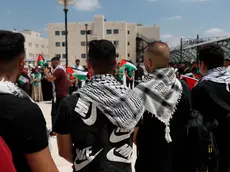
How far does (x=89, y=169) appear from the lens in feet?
5.94

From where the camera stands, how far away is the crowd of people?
1399 mm

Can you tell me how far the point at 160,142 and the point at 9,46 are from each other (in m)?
1.44

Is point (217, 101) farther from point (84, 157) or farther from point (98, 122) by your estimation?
point (84, 157)

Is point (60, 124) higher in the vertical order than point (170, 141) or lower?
higher

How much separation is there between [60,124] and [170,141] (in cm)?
98

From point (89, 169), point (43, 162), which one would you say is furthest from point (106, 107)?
point (43, 162)

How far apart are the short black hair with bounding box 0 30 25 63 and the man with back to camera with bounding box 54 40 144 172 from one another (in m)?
0.45

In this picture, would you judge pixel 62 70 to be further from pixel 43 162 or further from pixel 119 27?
pixel 119 27

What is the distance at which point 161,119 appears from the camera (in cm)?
227

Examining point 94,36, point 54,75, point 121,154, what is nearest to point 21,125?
point 121,154

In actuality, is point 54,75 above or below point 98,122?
above

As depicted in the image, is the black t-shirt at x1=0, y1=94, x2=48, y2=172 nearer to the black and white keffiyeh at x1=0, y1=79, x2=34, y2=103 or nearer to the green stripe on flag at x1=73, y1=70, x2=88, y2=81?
the black and white keffiyeh at x1=0, y1=79, x2=34, y2=103

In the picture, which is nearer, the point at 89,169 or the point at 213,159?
the point at 89,169

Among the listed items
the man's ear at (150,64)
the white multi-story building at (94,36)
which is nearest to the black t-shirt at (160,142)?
the man's ear at (150,64)
